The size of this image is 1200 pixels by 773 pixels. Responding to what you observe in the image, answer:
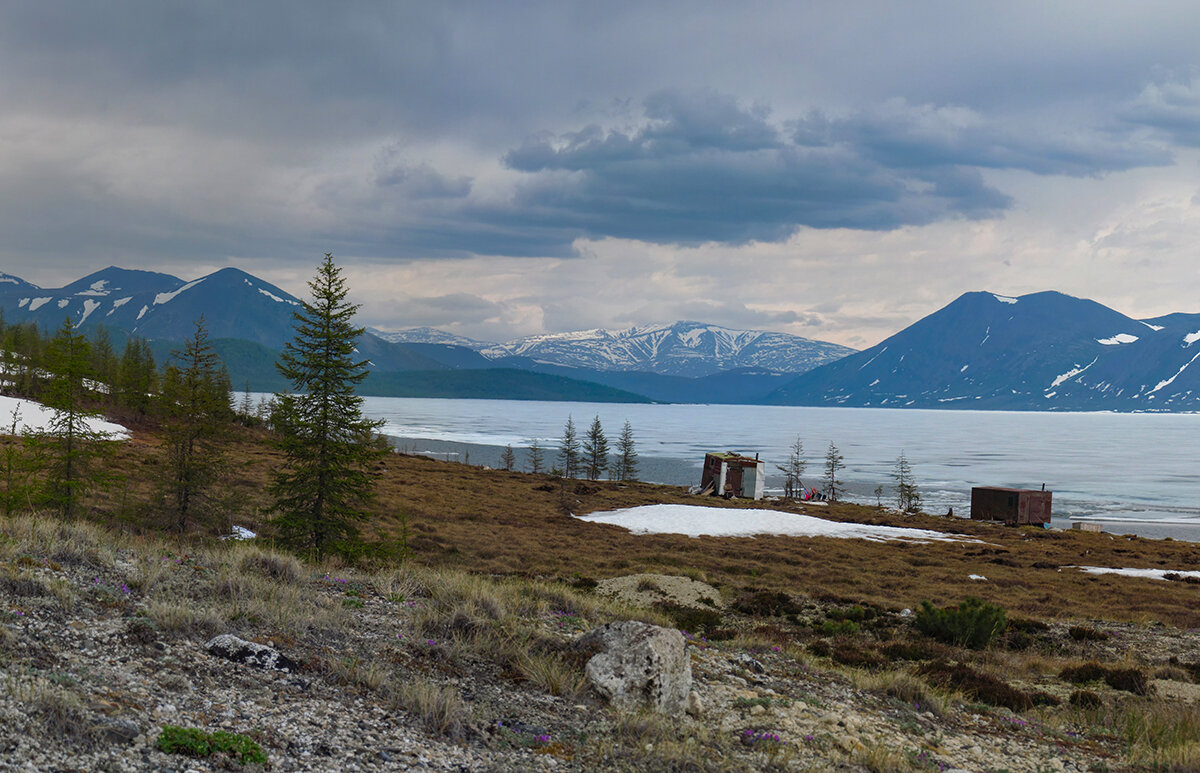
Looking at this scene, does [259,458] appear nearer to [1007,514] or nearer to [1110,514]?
[1007,514]

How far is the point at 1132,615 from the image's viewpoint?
74.4 feet

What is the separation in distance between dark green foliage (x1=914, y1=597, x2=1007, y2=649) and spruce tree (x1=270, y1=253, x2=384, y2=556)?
49.8 feet

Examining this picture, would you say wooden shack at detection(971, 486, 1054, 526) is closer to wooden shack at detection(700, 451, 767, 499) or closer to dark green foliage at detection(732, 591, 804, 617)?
wooden shack at detection(700, 451, 767, 499)

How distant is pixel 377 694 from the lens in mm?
7152

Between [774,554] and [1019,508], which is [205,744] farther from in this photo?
[1019,508]

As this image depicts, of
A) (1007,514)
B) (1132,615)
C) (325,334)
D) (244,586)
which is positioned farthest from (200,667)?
(1007,514)

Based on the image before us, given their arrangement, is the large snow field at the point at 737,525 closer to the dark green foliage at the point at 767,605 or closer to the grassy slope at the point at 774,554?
the grassy slope at the point at 774,554

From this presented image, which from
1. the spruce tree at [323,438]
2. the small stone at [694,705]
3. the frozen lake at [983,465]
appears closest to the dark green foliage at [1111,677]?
the small stone at [694,705]

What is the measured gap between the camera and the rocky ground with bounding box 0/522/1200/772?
5672 mm

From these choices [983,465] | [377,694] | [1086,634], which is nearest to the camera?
[377,694]

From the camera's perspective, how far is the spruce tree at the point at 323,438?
18609mm

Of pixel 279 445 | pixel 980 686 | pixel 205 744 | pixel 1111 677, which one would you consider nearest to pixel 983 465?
pixel 1111 677

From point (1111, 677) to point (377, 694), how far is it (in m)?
13.7

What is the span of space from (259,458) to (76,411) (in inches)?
1504
